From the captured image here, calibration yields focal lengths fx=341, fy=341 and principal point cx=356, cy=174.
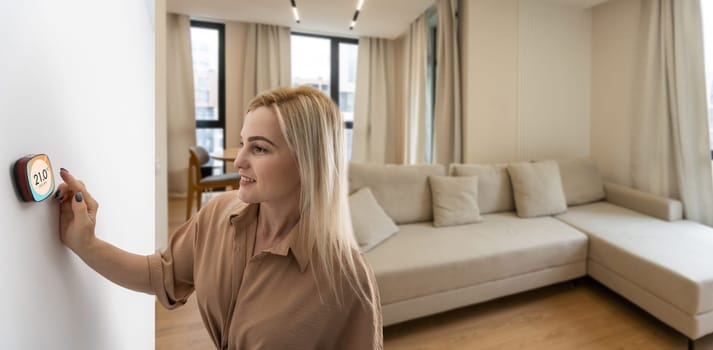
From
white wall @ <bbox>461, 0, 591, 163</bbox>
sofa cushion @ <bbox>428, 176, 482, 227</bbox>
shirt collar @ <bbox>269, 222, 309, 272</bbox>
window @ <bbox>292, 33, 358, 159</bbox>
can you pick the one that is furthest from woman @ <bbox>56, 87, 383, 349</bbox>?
window @ <bbox>292, 33, 358, 159</bbox>

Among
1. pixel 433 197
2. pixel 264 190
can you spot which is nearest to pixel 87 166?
pixel 264 190

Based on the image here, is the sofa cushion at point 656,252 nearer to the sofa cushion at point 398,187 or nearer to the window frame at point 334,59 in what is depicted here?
the sofa cushion at point 398,187

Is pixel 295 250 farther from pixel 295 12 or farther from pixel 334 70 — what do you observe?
pixel 334 70

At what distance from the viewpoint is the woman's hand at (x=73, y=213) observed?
533 mm

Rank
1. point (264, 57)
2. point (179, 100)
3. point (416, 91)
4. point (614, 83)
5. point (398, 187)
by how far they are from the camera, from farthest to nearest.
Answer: point (264, 57) < point (179, 100) < point (416, 91) < point (614, 83) < point (398, 187)

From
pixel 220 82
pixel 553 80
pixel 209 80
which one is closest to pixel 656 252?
pixel 553 80

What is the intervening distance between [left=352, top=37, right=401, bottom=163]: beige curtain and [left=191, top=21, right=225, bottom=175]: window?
2.13 metres

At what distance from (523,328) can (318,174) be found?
1888mm

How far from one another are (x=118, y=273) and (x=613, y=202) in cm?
388

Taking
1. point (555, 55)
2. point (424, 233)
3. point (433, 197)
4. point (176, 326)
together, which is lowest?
point (176, 326)

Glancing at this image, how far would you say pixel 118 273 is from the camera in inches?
25.9

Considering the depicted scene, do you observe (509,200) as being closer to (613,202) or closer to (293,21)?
(613,202)

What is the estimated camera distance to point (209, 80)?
16.9 feet

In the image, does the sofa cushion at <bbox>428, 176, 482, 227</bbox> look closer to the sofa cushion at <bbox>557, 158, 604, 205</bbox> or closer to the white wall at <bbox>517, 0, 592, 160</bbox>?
the sofa cushion at <bbox>557, 158, 604, 205</bbox>
